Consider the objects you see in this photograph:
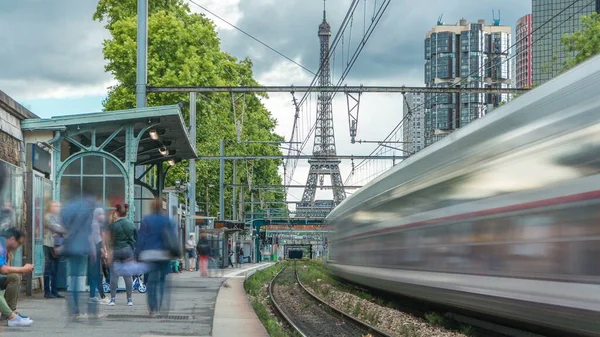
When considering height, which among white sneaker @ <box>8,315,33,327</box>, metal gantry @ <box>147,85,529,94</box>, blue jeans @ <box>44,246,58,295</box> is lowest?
white sneaker @ <box>8,315,33,327</box>

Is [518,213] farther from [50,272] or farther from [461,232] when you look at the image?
[50,272]

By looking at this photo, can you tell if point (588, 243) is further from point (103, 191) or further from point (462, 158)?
point (103, 191)

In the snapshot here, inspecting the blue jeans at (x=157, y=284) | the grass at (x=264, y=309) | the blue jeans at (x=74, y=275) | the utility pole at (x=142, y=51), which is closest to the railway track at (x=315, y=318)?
the grass at (x=264, y=309)

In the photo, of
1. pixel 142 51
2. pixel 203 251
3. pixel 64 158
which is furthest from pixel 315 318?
pixel 203 251

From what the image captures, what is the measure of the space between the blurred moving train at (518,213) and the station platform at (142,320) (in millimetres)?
2664

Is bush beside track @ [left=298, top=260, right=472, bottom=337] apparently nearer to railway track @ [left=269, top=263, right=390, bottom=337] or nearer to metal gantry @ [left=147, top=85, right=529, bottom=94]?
railway track @ [left=269, top=263, right=390, bottom=337]

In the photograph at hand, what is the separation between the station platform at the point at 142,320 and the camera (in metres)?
12.2

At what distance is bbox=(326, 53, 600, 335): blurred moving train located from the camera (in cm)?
820

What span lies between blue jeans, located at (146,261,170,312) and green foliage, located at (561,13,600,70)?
2770 cm

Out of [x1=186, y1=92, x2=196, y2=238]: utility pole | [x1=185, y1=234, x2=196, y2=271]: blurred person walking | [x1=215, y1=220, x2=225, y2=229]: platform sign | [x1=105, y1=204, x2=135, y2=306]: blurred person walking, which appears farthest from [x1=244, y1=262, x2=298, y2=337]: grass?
[x1=215, y1=220, x2=225, y2=229]: platform sign

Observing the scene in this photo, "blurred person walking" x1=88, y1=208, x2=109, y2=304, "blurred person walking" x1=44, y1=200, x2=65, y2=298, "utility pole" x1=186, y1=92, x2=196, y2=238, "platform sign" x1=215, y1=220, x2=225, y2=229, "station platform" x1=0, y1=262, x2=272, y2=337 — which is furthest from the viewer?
"platform sign" x1=215, y1=220, x2=225, y2=229

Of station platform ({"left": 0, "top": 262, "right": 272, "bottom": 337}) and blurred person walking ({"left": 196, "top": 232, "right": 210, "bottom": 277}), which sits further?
blurred person walking ({"left": 196, "top": 232, "right": 210, "bottom": 277})

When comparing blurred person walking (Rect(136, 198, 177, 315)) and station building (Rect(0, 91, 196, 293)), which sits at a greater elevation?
station building (Rect(0, 91, 196, 293))

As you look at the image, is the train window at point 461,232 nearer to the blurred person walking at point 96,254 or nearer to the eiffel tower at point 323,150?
the blurred person walking at point 96,254
